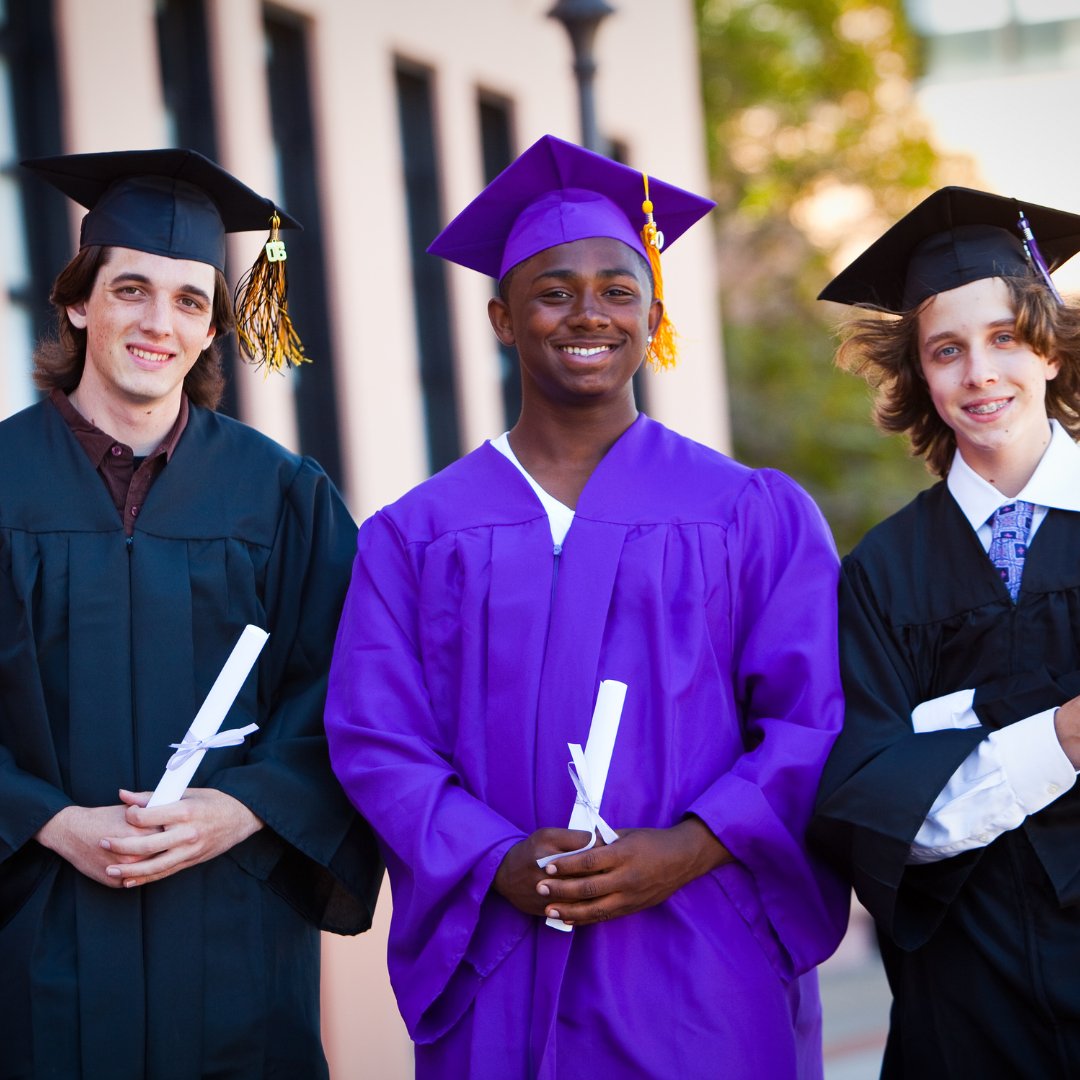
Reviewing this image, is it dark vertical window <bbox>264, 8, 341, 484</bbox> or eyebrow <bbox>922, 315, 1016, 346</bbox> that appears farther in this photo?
dark vertical window <bbox>264, 8, 341, 484</bbox>

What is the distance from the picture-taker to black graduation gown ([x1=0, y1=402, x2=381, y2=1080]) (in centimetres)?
338

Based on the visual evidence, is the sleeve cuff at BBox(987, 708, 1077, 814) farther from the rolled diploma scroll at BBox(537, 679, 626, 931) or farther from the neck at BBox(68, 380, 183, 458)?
the neck at BBox(68, 380, 183, 458)

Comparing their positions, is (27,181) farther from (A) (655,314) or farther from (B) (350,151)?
(A) (655,314)

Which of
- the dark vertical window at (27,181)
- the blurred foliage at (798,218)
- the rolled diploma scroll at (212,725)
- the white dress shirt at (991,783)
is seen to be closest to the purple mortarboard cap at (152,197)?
the rolled diploma scroll at (212,725)

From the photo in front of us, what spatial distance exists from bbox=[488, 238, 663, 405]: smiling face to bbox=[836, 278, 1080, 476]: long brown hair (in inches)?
20.8

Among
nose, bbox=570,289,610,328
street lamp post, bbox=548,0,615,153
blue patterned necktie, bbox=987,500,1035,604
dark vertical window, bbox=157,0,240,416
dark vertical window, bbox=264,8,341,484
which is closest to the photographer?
blue patterned necktie, bbox=987,500,1035,604

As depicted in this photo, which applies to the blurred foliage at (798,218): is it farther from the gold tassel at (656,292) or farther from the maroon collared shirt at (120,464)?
the maroon collared shirt at (120,464)

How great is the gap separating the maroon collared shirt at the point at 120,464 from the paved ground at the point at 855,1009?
21.1ft

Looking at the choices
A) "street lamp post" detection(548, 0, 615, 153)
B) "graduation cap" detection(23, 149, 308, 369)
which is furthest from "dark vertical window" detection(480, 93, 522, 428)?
"graduation cap" detection(23, 149, 308, 369)

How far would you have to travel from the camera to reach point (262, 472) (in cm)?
375

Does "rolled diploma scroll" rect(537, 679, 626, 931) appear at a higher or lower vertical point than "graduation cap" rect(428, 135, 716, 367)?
lower

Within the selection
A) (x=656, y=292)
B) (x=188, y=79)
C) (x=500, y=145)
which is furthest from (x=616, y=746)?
(x=500, y=145)

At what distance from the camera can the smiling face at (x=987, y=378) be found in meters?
3.37

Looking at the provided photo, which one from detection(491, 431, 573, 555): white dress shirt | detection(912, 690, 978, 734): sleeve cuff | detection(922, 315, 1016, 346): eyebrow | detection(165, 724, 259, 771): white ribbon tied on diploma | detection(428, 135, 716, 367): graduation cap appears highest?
detection(428, 135, 716, 367): graduation cap
